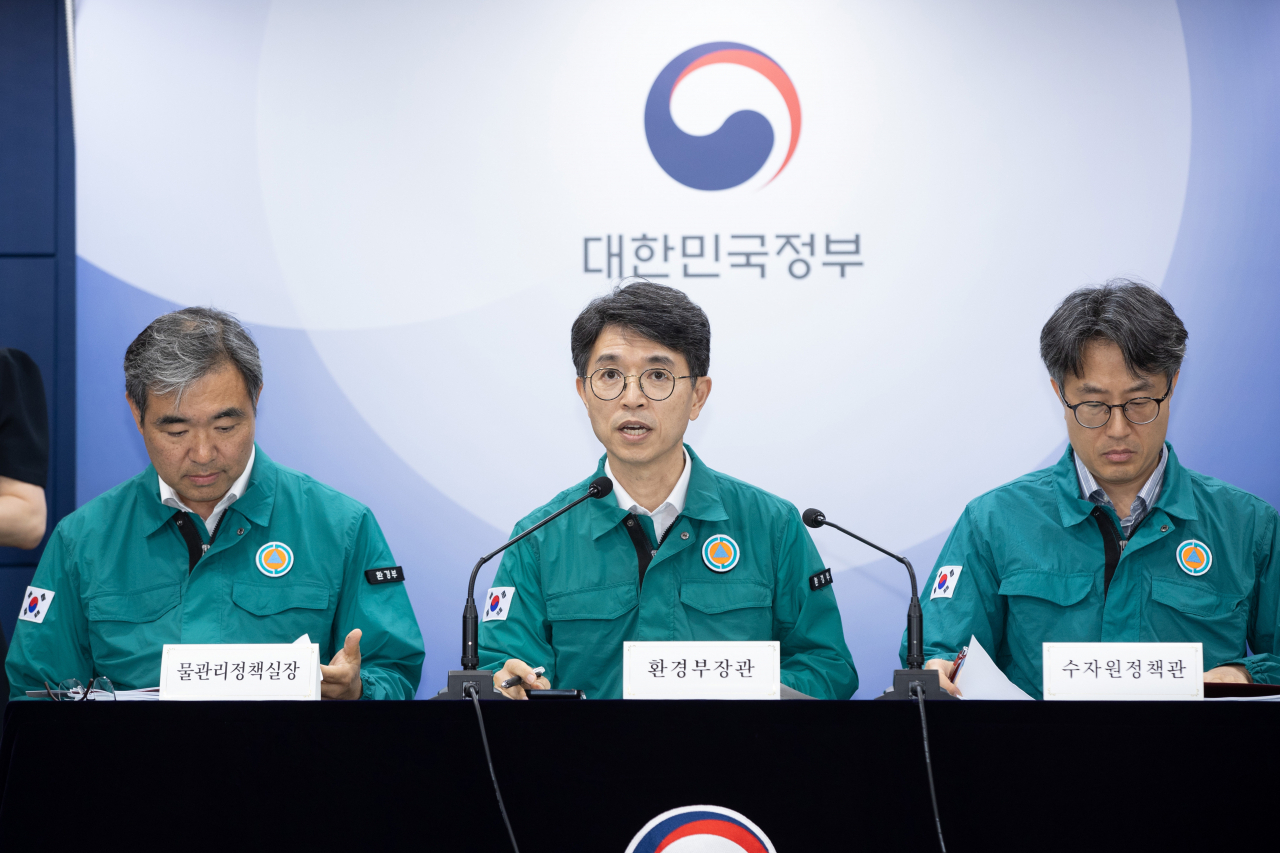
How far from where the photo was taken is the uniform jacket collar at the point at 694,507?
2211 mm

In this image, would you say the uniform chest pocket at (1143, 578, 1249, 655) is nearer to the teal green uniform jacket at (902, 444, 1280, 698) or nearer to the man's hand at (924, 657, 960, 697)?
the teal green uniform jacket at (902, 444, 1280, 698)

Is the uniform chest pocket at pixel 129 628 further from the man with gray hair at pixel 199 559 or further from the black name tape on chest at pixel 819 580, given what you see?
the black name tape on chest at pixel 819 580

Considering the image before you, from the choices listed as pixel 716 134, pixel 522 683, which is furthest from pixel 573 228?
pixel 522 683

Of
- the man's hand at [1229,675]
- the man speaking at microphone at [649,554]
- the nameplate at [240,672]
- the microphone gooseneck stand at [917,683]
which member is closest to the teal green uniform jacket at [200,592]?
the man speaking at microphone at [649,554]

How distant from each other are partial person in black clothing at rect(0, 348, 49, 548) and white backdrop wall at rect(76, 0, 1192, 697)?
2.67ft

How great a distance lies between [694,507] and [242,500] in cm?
98

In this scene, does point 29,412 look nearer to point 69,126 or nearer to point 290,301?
point 290,301

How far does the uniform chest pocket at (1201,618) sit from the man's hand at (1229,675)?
205 mm

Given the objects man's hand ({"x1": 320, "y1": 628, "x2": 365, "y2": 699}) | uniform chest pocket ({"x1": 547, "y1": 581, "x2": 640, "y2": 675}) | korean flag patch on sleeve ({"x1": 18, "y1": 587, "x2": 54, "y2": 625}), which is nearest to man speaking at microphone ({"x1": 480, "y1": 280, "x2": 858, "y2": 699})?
uniform chest pocket ({"x1": 547, "y1": 581, "x2": 640, "y2": 675})

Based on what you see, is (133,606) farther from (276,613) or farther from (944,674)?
(944,674)
